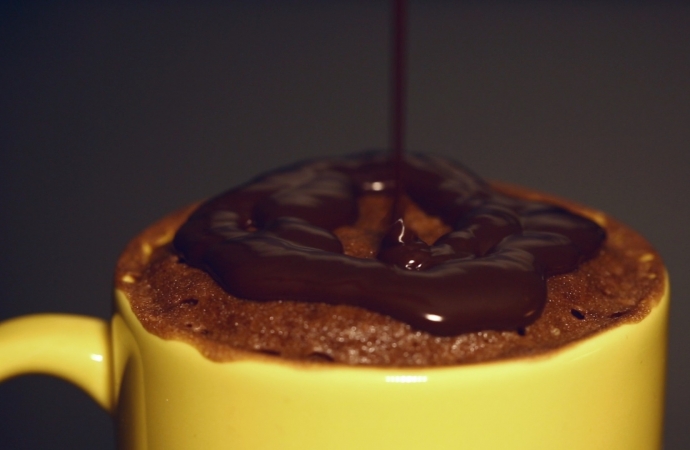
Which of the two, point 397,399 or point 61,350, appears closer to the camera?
point 397,399

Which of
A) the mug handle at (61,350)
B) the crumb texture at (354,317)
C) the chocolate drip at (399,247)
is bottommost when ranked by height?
the mug handle at (61,350)

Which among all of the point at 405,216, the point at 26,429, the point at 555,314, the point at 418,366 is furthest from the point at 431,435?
the point at 26,429

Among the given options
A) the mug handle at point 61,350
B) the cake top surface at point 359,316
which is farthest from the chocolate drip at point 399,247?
the mug handle at point 61,350

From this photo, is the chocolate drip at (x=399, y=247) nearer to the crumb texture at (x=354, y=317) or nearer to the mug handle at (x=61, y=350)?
the crumb texture at (x=354, y=317)

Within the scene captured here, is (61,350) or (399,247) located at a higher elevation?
(399,247)

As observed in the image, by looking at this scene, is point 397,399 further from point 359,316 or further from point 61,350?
point 61,350

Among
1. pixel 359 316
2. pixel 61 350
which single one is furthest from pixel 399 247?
pixel 61 350

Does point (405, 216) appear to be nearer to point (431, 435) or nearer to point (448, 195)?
point (448, 195)
